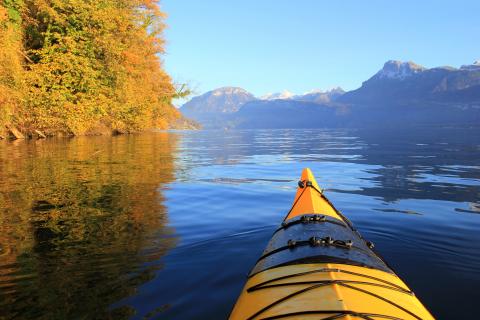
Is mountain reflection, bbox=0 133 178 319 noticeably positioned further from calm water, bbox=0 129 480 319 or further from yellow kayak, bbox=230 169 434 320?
yellow kayak, bbox=230 169 434 320

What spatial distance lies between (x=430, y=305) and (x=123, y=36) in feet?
142

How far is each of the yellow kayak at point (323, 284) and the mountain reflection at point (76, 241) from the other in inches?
76.9

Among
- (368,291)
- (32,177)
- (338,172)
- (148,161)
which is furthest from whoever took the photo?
(148,161)

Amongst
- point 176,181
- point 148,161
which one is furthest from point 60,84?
point 176,181

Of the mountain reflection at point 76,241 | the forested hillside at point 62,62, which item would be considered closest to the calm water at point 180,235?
the mountain reflection at point 76,241

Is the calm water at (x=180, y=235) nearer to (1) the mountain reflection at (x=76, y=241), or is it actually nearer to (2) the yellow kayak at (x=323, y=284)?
(1) the mountain reflection at (x=76, y=241)

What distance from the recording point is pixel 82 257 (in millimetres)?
7004

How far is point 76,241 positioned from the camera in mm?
7941

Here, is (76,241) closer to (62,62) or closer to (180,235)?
(180,235)

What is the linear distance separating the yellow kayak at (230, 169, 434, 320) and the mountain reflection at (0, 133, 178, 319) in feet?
6.41

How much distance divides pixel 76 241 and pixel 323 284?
19.0 ft

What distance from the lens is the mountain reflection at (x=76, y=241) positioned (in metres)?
5.38

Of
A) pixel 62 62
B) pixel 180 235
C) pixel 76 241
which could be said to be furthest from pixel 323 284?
pixel 62 62

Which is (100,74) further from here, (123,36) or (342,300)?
(342,300)
